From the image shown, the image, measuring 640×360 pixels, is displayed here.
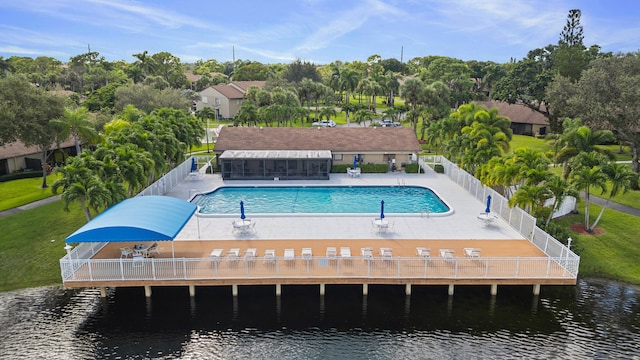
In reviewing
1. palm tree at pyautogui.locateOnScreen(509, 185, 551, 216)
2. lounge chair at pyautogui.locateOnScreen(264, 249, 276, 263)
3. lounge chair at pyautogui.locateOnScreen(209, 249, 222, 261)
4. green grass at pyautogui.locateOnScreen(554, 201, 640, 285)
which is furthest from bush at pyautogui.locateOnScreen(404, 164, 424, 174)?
lounge chair at pyautogui.locateOnScreen(209, 249, 222, 261)

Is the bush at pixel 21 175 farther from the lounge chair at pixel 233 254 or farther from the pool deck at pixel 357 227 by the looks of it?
the lounge chair at pixel 233 254

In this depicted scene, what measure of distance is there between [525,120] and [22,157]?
6339cm

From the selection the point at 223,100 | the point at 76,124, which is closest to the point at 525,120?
the point at 223,100

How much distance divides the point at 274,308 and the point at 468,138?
21978 millimetres

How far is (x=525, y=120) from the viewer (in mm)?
64062

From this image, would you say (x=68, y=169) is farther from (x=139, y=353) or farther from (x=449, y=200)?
(x=449, y=200)

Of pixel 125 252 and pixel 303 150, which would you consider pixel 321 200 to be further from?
pixel 125 252

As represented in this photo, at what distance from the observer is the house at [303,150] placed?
1476 inches

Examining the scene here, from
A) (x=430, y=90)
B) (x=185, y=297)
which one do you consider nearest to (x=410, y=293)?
(x=185, y=297)

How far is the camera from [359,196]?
33469 mm

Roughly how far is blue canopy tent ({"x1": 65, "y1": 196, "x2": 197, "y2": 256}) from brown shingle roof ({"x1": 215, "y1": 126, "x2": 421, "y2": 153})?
1813 cm

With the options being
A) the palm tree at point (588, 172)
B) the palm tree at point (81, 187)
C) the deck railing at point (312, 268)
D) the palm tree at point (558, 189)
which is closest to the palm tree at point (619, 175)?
the palm tree at point (588, 172)

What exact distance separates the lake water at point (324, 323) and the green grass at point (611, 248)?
139cm

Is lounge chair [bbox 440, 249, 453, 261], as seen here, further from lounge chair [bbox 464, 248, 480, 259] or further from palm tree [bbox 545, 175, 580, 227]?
palm tree [bbox 545, 175, 580, 227]
